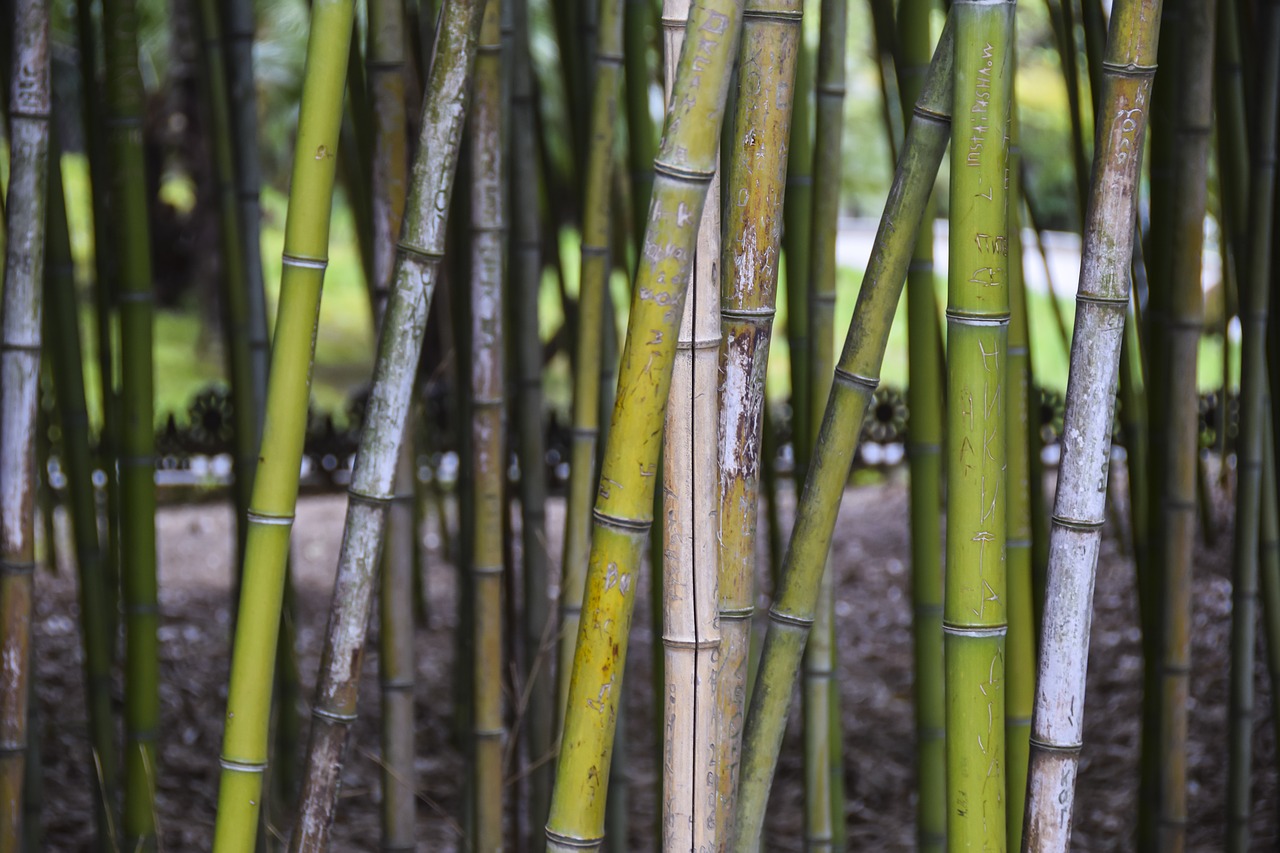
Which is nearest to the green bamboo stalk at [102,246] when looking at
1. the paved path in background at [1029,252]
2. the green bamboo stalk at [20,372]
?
the green bamboo stalk at [20,372]

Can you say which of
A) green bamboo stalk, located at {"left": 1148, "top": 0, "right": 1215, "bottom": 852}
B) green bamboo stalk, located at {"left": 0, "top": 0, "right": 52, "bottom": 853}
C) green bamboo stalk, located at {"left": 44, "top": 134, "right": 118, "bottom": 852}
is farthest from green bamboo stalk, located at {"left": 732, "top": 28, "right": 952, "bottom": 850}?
green bamboo stalk, located at {"left": 44, "top": 134, "right": 118, "bottom": 852}

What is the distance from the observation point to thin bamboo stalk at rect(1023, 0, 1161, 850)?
654mm

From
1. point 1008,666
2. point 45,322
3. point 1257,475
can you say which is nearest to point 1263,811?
point 1257,475

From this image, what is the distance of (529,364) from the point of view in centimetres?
131

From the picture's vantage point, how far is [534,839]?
4.75 ft

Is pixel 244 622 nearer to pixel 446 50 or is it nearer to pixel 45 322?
pixel 446 50

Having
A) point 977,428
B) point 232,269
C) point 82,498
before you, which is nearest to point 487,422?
point 977,428

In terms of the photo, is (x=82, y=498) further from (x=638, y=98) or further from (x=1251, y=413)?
(x=1251, y=413)

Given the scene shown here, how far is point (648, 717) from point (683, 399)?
1775mm

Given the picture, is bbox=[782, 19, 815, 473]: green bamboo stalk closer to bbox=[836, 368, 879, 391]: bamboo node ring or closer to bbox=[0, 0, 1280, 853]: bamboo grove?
bbox=[0, 0, 1280, 853]: bamboo grove

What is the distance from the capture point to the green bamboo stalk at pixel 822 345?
958 mm

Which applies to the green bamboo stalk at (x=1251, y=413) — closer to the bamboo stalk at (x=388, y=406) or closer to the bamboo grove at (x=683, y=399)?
the bamboo grove at (x=683, y=399)

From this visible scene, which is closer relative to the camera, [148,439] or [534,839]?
[148,439]

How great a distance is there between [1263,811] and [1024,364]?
4.13 feet
